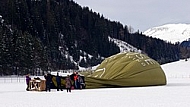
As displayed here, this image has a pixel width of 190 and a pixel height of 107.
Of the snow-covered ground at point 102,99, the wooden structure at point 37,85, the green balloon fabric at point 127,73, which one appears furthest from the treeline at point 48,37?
the snow-covered ground at point 102,99

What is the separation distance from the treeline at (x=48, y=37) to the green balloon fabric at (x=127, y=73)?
3753 cm

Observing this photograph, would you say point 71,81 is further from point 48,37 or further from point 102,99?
point 48,37

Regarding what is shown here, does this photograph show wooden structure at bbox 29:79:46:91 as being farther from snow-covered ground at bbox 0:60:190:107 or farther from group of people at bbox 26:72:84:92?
snow-covered ground at bbox 0:60:190:107

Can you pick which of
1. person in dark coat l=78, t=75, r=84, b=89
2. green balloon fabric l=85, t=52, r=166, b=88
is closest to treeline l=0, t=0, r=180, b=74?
green balloon fabric l=85, t=52, r=166, b=88

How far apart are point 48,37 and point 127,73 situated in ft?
339

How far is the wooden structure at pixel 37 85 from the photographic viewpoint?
29.6m

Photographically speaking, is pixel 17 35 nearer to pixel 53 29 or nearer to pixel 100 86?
pixel 100 86

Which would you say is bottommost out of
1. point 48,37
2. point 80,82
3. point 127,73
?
point 80,82

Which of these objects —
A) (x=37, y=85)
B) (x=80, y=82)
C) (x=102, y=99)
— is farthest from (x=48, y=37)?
(x=102, y=99)

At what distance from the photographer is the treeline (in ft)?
237

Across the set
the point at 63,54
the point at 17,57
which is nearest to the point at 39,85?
the point at 17,57

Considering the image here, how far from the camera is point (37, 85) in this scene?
29.9 metres

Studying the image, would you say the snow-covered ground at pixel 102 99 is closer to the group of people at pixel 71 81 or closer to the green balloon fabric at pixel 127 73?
the group of people at pixel 71 81

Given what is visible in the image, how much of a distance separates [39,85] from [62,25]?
403 ft
